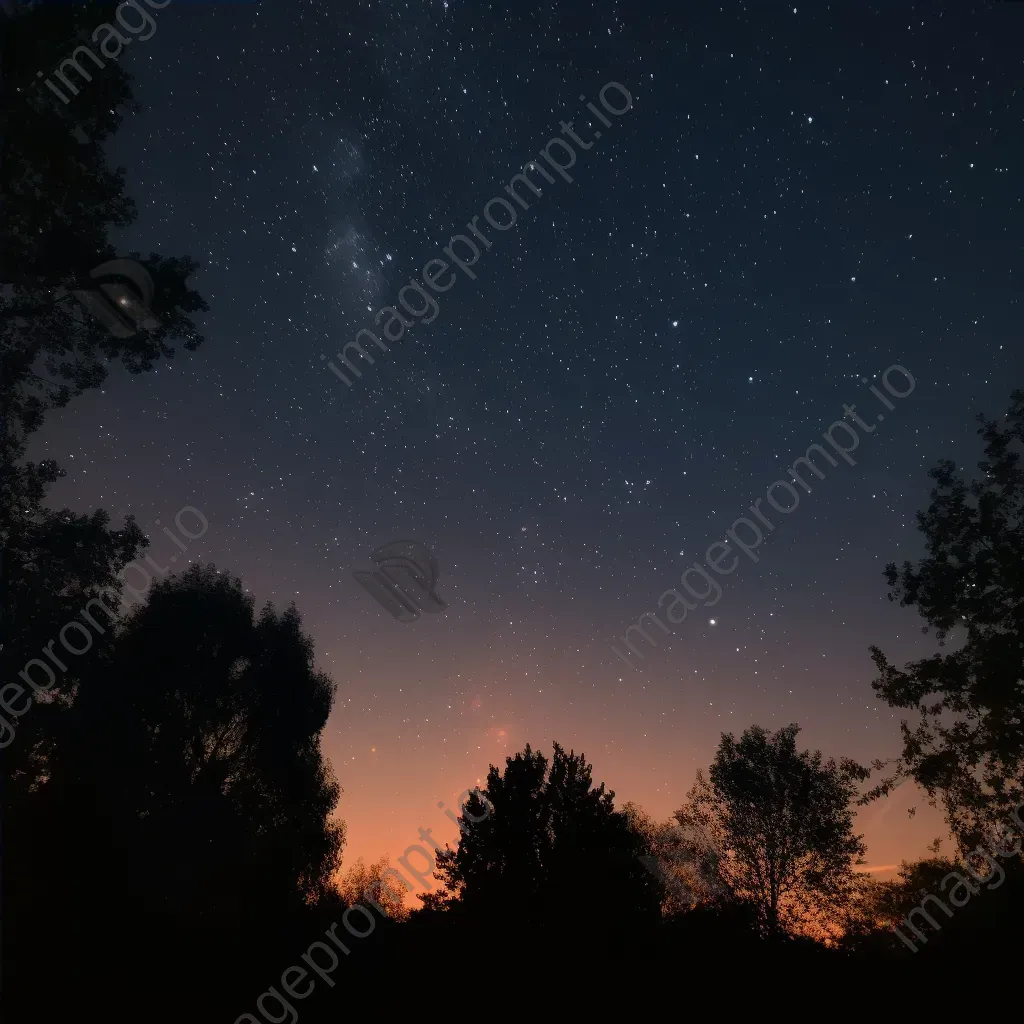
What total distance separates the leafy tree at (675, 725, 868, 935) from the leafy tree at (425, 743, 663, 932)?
12763 mm

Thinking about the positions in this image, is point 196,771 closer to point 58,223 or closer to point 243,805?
point 243,805

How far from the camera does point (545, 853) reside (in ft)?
69.4

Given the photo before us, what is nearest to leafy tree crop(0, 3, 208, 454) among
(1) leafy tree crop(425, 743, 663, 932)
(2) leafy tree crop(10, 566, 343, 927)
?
(2) leafy tree crop(10, 566, 343, 927)

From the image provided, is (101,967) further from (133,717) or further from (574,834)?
(574,834)

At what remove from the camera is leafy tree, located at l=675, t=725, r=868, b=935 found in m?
28.2

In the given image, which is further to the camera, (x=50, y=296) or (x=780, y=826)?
(x=780, y=826)

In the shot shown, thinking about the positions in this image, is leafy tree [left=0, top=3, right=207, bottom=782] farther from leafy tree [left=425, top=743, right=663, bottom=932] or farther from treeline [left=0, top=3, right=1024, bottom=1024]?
leafy tree [left=425, top=743, right=663, bottom=932]

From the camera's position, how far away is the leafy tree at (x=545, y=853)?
18.7 m

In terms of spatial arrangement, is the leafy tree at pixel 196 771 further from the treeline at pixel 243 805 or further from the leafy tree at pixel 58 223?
the leafy tree at pixel 58 223

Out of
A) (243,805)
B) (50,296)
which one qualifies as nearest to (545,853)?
(243,805)

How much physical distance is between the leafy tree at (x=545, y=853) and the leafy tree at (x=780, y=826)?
41.9 feet

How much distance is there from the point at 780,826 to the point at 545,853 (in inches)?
690

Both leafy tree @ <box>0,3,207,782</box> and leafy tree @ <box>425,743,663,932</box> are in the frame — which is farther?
leafy tree @ <box>425,743,663,932</box>

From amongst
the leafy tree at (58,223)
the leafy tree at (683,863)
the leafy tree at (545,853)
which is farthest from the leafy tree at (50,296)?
the leafy tree at (683,863)
